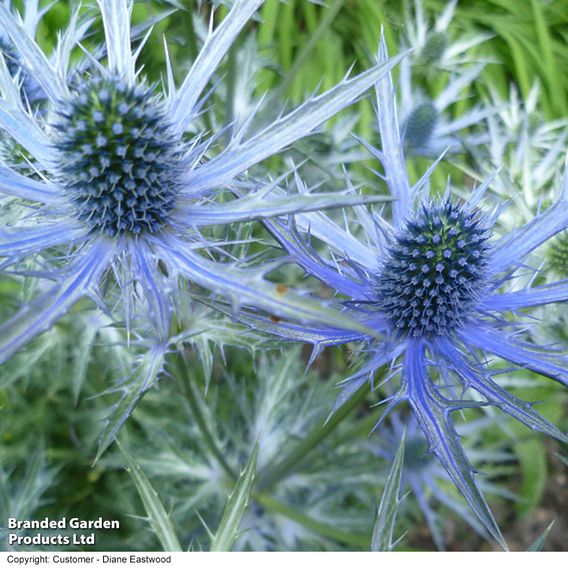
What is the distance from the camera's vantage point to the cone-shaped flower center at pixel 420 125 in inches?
68.0

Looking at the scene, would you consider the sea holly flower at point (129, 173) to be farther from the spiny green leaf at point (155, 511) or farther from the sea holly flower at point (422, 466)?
the sea holly flower at point (422, 466)

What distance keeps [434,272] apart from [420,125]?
3.15 feet

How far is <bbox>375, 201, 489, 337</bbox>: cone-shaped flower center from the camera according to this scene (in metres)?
0.90

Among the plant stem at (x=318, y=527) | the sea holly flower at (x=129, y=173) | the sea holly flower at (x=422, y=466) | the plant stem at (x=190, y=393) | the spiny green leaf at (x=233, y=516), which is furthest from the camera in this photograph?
the sea holly flower at (x=422, y=466)

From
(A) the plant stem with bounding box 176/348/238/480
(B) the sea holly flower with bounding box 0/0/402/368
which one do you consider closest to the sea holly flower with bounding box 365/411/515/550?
(A) the plant stem with bounding box 176/348/238/480

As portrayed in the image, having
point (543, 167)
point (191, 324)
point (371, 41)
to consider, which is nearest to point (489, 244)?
point (191, 324)

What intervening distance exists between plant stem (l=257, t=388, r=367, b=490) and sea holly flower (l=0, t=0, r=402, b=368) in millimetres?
326

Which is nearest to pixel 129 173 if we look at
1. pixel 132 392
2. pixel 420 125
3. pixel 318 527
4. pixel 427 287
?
pixel 132 392

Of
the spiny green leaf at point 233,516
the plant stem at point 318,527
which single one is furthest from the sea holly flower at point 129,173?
the plant stem at point 318,527

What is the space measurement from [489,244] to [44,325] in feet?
2.24

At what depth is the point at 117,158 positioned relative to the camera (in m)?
0.79

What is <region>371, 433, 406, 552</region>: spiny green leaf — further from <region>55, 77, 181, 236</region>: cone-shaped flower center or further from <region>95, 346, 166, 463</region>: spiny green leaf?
<region>55, 77, 181, 236</region>: cone-shaped flower center

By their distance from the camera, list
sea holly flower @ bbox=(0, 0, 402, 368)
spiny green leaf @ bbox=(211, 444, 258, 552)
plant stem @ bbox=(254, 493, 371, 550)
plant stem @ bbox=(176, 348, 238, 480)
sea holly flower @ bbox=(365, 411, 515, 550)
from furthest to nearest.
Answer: sea holly flower @ bbox=(365, 411, 515, 550), plant stem @ bbox=(254, 493, 371, 550), plant stem @ bbox=(176, 348, 238, 480), spiny green leaf @ bbox=(211, 444, 258, 552), sea holly flower @ bbox=(0, 0, 402, 368)

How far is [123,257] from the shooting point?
A: 0.83 metres
